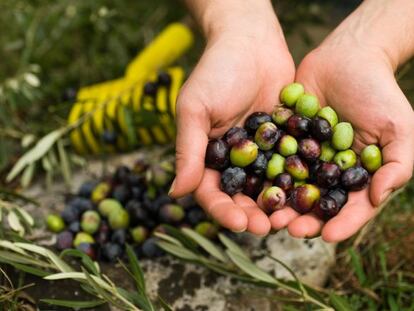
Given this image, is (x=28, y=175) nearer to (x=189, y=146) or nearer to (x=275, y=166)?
(x=189, y=146)

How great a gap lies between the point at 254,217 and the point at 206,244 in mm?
536

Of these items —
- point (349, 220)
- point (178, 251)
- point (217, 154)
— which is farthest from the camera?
point (178, 251)

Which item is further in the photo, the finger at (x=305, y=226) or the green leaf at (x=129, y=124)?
the green leaf at (x=129, y=124)

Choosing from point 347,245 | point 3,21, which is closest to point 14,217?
point 347,245

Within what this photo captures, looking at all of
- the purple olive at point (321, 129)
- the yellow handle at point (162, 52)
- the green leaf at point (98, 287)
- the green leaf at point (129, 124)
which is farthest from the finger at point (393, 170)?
the yellow handle at point (162, 52)

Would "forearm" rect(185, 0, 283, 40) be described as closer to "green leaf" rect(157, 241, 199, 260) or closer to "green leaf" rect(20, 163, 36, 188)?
"green leaf" rect(157, 241, 199, 260)

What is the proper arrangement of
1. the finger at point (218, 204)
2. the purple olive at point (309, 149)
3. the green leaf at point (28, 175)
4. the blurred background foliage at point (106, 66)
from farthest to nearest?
the green leaf at point (28, 175) < the blurred background foliage at point (106, 66) < the purple olive at point (309, 149) < the finger at point (218, 204)

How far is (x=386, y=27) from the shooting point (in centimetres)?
260

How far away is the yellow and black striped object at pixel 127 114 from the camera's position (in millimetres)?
3127

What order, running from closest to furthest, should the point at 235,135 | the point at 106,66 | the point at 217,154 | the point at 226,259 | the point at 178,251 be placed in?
the point at 217,154
the point at 235,135
the point at 178,251
the point at 226,259
the point at 106,66

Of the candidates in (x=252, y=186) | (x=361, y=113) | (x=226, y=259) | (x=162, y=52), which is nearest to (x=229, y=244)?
(x=226, y=259)

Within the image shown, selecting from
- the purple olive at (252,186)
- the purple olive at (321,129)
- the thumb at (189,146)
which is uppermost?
the thumb at (189,146)

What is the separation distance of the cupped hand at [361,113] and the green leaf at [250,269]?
0.38m

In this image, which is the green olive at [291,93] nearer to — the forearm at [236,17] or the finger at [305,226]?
the forearm at [236,17]
